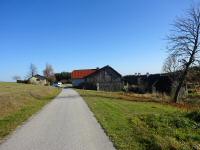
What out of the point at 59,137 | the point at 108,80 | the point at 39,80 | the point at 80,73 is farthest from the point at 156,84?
the point at 39,80

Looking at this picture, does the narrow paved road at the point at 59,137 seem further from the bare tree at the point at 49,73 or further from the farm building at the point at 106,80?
the bare tree at the point at 49,73

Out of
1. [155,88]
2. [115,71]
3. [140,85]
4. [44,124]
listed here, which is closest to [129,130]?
[44,124]

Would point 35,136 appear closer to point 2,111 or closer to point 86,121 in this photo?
point 86,121

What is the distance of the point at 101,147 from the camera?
31.6 ft

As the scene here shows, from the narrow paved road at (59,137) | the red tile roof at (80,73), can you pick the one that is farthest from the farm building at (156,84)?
the narrow paved road at (59,137)

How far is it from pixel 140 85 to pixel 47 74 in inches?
2699

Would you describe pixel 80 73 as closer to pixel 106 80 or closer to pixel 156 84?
pixel 106 80

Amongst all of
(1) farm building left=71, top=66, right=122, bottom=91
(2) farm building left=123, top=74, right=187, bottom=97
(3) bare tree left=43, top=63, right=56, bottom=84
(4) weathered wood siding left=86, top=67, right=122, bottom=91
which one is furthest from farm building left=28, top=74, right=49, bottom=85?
(2) farm building left=123, top=74, right=187, bottom=97

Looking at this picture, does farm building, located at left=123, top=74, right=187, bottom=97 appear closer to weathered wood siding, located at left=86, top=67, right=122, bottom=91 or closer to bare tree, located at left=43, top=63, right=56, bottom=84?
weathered wood siding, located at left=86, top=67, right=122, bottom=91

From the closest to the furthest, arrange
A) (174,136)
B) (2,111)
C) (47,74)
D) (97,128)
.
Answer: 1. (174,136)
2. (97,128)
3. (2,111)
4. (47,74)

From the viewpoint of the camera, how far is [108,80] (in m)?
73.3

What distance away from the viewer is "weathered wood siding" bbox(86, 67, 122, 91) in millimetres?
Answer: 73062

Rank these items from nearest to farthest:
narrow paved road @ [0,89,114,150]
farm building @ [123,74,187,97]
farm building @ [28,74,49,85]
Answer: narrow paved road @ [0,89,114,150] → farm building @ [123,74,187,97] → farm building @ [28,74,49,85]

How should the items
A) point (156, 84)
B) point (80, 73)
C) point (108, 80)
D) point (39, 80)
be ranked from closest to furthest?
point (156, 84) < point (108, 80) < point (80, 73) < point (39, 80)
